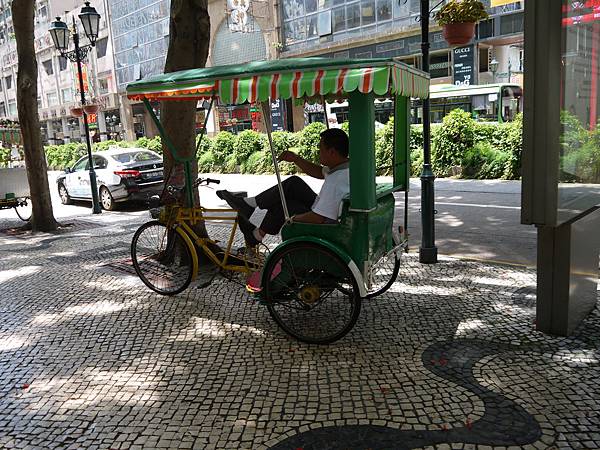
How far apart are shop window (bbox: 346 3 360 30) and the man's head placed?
96.9 feet

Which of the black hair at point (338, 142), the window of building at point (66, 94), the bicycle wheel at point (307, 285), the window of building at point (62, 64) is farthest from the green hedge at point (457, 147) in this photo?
the window of building at point (62, 64)

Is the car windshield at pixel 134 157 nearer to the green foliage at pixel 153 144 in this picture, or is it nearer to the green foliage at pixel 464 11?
the green foliage at pixel 153 144

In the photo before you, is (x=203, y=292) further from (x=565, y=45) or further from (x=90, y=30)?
(x=90, y=30)

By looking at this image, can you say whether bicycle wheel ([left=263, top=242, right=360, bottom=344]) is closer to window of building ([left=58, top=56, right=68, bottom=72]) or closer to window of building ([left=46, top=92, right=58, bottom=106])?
window of building ([left=58, top=56, right=68, bottom=72])

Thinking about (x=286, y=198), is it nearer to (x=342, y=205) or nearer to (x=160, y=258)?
(x=342, y=205)

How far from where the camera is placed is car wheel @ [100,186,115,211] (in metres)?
13.7

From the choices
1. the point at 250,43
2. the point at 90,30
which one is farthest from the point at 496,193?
the point at 250,43

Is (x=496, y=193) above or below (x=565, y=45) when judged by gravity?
below

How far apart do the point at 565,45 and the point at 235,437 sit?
3404 millimetres

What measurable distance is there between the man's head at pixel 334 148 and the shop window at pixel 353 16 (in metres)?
29.5

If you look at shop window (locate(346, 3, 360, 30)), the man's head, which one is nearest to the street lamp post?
the man's head

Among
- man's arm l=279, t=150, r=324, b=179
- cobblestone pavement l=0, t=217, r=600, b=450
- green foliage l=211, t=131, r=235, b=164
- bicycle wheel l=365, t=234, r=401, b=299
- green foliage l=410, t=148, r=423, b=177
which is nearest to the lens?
cobblestone pavement l=0, t=217, r=600, b=450

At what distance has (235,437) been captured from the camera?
3082 millimetres

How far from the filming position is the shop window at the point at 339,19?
106 feet
